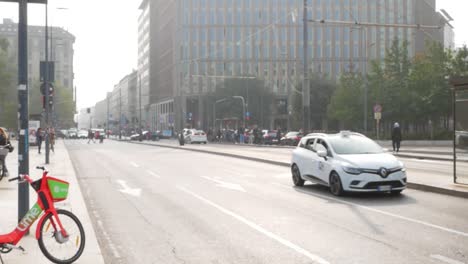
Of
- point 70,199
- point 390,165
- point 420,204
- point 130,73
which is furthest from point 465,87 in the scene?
point 130,73

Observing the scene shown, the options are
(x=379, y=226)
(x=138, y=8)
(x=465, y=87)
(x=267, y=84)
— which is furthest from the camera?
(x=138, y=8)

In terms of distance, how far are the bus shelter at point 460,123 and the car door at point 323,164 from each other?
326cm

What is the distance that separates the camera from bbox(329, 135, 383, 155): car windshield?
15.0 meters

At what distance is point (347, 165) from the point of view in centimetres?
1398

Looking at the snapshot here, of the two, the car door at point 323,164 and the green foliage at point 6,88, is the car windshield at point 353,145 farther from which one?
the green foliage at point 6,88

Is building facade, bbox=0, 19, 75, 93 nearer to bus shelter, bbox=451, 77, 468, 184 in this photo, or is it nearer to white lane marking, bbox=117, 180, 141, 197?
white lane marking, bbox=117, 180, 141, 197

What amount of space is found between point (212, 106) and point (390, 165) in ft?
264

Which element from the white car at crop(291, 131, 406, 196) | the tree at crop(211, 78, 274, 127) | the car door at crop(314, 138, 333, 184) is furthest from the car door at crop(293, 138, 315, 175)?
the tree at crop(211, 78, 274, 127)

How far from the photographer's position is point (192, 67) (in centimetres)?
10350

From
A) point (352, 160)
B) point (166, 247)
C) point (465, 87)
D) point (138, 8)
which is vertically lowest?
point (166, 247)

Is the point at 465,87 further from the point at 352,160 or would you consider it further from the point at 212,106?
the point at 212,106

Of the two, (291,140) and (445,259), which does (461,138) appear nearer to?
(445,259)

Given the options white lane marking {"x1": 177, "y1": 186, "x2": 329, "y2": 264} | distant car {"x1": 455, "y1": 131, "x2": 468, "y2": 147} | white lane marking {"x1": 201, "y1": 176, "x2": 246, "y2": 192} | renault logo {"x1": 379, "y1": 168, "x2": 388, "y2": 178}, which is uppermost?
distant car {"x1": 455, "y1": 131, "x2": 468, "y2": 147}

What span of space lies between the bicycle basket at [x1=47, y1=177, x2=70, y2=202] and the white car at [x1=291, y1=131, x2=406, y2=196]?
27.1 feet
